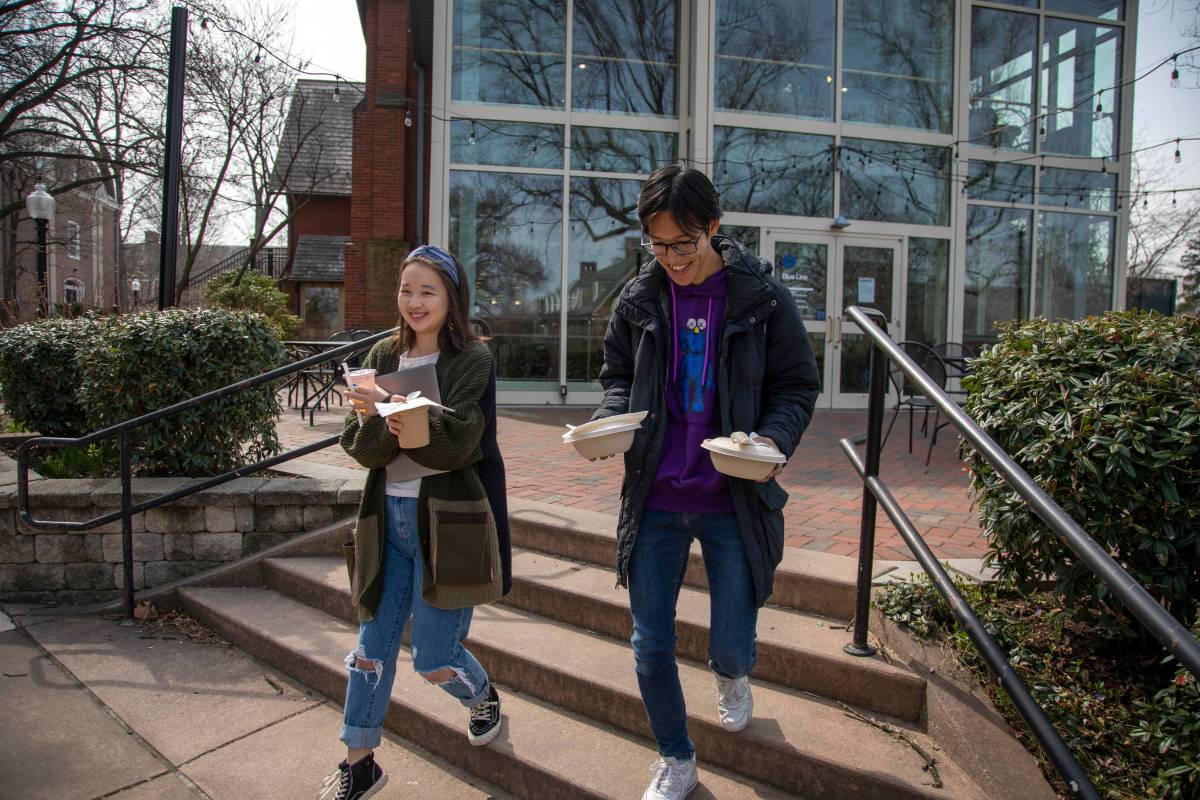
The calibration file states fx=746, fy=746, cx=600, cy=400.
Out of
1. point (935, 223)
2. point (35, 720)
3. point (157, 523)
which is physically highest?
point (935, 223)

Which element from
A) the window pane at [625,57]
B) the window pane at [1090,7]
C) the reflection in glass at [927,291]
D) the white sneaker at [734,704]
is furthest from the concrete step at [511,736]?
the window pane at [1090,7]

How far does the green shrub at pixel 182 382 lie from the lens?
432 cm

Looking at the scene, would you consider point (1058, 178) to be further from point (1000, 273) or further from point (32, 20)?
point (32, 20)

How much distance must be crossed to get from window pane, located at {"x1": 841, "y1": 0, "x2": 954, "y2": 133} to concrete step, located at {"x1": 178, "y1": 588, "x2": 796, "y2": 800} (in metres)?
8.98

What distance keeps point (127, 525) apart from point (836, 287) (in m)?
8.13

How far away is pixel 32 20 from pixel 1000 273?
1790 cm

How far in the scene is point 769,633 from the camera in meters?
2.73

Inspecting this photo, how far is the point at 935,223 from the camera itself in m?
9.82

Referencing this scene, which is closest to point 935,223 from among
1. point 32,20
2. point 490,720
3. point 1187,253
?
point 490,720

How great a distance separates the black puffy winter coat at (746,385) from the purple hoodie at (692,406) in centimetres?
3

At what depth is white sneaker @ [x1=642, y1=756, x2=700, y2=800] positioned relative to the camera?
2062 mm

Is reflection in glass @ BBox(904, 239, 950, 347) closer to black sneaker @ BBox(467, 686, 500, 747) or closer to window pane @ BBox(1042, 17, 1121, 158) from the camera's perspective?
window pane @ BBox(1042, 17, 1121, 158)

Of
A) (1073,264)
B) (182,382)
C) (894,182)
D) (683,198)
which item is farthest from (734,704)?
(1073,264)

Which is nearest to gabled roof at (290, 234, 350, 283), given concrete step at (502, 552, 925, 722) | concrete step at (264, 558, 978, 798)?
concrete step at (502, 552, 925, 722)
